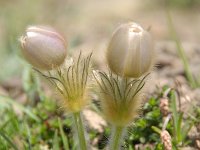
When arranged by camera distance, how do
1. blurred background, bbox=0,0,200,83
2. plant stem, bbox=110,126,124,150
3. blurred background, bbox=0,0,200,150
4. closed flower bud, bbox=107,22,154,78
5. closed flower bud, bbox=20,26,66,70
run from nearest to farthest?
closed flower bud, bbox=107,22,154,78, closed flower bud, bbox=20,26,66,70, plant stem, bbox=110,126,124,150, blurred background, bbox=0,0,200,150, blurred background, bbox=0,0,200,83

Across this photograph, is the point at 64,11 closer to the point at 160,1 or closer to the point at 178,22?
the point at 178,22

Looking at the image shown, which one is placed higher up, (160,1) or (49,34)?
A: (160,1)

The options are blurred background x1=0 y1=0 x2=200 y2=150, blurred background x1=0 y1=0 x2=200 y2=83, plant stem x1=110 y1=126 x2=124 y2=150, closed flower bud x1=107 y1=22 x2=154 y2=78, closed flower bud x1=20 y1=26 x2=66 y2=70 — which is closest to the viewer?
closed flower bud x1=107 y1=22 x2=154 y2=78

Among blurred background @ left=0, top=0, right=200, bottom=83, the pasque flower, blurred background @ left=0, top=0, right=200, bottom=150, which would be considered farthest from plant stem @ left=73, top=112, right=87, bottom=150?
blurred background @ left=0, top=0, right=200, bottom=83

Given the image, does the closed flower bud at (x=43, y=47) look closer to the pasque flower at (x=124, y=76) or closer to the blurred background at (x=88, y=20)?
the pasque flower at (x=124, y=76)

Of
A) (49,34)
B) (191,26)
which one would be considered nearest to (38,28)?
(49,34)

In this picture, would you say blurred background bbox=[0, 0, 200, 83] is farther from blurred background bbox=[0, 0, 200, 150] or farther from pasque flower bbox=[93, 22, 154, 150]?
pasque flower bbox=[93, 22, 154, 150]

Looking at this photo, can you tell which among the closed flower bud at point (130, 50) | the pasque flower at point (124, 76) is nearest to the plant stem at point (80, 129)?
the pasque flower at point (124, 76)

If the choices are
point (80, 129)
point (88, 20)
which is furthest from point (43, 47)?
point (88, 20)
